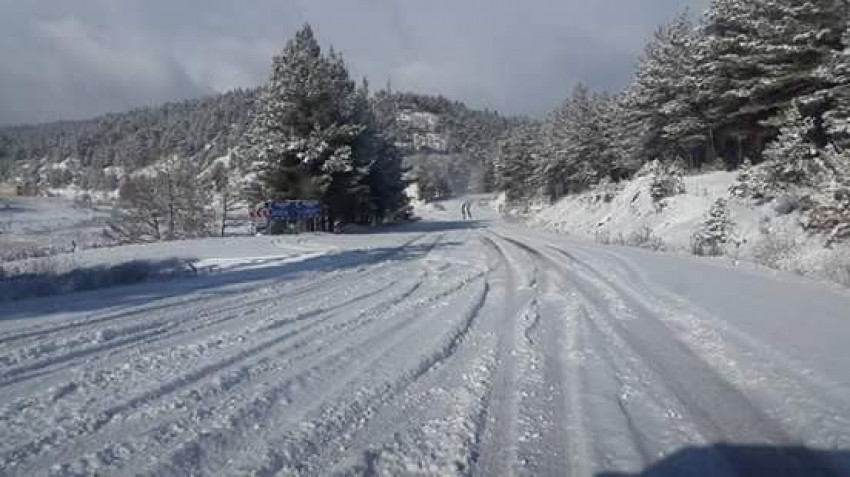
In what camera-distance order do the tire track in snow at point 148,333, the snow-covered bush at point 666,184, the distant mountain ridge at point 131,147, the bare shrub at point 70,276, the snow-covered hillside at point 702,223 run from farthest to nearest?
the distant mountain ridge at point 131,147 < the snow-covered bush at point 666,184 < the snow-covered hillside at point 702,223 < the bare shrub at point 70,276 < the tire track in snow at point 148,333

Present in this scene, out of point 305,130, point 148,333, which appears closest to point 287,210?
point 305,130

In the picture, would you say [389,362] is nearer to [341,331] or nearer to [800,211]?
[341,331]

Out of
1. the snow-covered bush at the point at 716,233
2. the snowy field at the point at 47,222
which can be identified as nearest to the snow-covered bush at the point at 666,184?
the snow-covered bush at the point at 716,233

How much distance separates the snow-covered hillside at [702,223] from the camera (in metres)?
13.1

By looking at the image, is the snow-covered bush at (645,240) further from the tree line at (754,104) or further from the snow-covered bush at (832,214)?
the snow-covered bush at (832,214)

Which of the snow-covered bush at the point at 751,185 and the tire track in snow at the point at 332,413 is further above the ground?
the snow-covered bush at the point at 751,185

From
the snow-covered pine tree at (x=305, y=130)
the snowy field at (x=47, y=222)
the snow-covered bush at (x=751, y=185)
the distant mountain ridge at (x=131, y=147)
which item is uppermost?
the distant mountain ridge at (x=131, y=147)

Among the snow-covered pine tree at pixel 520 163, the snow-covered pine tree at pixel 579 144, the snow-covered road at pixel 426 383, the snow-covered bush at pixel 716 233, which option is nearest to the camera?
the snow-covered road at pixel 426 383

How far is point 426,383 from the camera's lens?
17.0 feet

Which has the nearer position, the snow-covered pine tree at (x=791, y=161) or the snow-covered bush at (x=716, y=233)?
the snow-covered bush at (x=716, y=233)

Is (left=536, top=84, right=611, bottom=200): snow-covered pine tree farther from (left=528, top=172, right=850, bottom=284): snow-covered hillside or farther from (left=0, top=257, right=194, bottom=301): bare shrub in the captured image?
(left=0, top=257, right=194, bottom=301): bare shrub

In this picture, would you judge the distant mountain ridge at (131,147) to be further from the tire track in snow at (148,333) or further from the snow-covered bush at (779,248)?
the tire track in snow at (148,333)

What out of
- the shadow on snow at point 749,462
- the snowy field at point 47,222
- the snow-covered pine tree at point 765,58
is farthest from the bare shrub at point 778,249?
the snowy field at point 47,222

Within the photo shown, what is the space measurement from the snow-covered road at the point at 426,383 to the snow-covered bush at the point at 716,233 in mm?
7988
